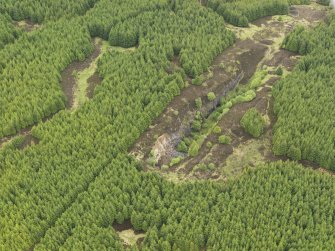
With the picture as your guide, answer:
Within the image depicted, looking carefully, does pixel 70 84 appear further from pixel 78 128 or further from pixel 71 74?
pixel 78 128

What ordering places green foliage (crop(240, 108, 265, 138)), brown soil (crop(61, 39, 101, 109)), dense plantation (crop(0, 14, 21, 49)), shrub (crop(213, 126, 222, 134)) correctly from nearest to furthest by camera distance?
green foliage (crop(240, 108, 265, 138))
shrub (crop(213, 126, 222, 134))
brown soil (crop(61, 39, 101, 109))
dense plantation (crop(0, 14, 21, 49))

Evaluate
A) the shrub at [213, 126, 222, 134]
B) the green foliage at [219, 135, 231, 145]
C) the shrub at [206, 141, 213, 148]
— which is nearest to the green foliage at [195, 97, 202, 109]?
the shrub at [213, 126, 222, 134]

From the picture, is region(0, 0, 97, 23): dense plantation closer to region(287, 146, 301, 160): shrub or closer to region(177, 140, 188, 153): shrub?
region(177, 140, 188, 153): shrub

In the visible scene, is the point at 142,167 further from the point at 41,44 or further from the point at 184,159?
the point at 41,44

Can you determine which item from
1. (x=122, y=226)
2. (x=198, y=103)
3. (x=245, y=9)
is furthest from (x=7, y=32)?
(x=245, y=9)

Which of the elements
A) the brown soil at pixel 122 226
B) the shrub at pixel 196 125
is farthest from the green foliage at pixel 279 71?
the brown soil at pixel 122 226

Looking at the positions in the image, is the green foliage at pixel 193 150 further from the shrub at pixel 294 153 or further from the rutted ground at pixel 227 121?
the shrub at pixel 294 153
